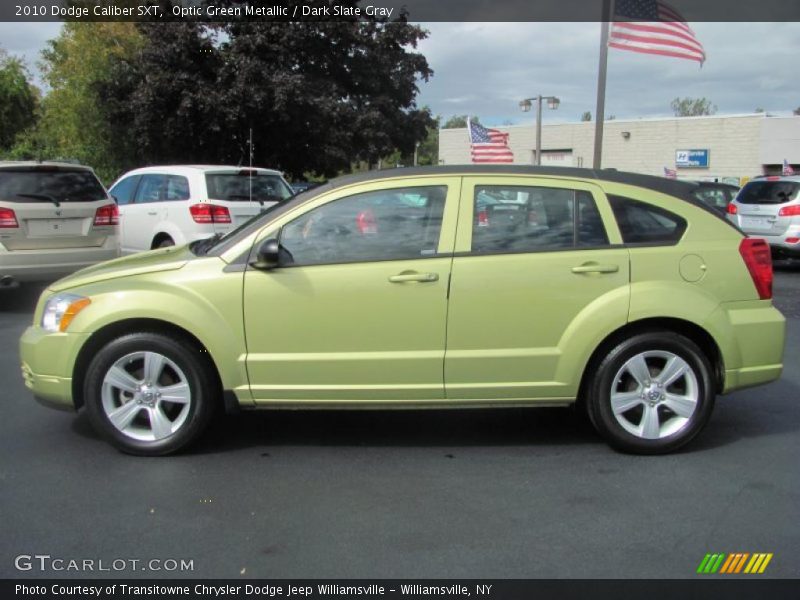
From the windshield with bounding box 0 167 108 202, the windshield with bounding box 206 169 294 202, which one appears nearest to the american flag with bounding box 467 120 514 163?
the windshield with bounding box 206 169 294 202

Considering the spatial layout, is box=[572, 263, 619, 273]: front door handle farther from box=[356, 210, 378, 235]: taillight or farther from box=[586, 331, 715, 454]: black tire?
box=[356, 210, 378, 235]: taillight

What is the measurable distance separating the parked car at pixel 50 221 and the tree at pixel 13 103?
1229 inches

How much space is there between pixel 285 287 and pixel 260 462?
1034mm

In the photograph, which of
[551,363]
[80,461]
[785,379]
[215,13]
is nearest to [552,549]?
[551,363]

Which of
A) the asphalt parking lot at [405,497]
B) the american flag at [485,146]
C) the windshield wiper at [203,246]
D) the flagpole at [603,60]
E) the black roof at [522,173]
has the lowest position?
the asphalt parking lot at [405,497]

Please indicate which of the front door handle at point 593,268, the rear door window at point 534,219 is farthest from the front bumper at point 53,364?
the front door handle at point 593,268

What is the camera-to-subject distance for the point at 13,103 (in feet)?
118

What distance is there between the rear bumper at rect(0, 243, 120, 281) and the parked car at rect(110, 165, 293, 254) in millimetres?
1354

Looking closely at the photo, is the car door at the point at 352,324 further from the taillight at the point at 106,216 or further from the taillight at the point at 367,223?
the taillight at the point at 106,216

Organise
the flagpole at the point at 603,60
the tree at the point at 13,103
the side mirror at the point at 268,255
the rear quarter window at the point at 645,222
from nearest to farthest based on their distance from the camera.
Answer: the side mirror at the point at 268,255 → the rear quarter window at the point at 645,222 → the flagpole at the point at 603,60 → the tree at the point at 13,103

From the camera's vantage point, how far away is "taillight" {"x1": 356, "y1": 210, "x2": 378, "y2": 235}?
432 centimetres

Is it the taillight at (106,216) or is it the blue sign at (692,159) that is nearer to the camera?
the taillight at (106,216)

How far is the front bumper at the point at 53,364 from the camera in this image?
4262 millimetres

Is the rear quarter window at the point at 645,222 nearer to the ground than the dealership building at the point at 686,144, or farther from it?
nearer to the ground
